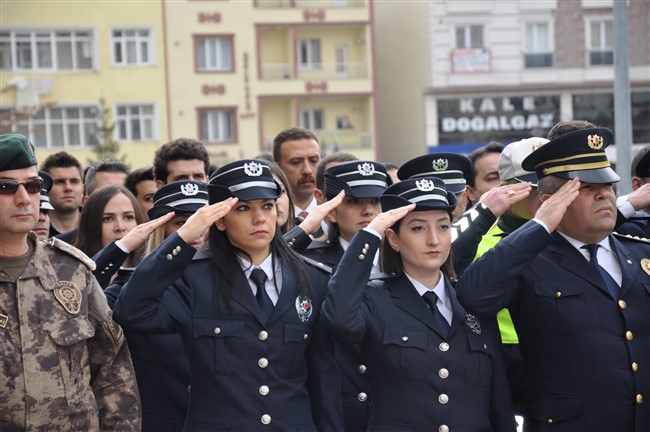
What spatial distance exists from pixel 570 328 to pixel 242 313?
5.18ft

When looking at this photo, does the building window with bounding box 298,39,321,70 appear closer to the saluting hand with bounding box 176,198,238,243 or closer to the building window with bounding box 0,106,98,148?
the building window with bounding box 0,106,98,148

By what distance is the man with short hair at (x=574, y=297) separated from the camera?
491 cm

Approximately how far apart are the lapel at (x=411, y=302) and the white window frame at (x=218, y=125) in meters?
34.0

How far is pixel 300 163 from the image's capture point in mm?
8125

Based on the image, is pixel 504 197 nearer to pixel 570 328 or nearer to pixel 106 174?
pixel 570 328

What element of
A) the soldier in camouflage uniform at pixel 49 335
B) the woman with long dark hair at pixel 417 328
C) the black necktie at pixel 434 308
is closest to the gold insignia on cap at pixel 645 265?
the woman with long dark hair at pixel 417 328

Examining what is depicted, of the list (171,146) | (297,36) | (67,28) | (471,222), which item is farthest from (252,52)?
(471,222)

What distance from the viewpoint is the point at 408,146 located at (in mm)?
40250

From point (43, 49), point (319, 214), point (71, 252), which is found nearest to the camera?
point (71, 252)

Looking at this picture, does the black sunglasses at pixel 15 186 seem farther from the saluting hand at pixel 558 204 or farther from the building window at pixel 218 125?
the building window at pixel 218 125

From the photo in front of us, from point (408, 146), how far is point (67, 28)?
44.3 ft

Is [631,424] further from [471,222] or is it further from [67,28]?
[67,28]

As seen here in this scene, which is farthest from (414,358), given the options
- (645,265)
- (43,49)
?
(43,49)

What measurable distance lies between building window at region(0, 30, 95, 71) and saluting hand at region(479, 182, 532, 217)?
34.5 m
